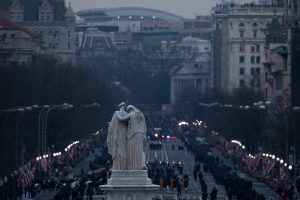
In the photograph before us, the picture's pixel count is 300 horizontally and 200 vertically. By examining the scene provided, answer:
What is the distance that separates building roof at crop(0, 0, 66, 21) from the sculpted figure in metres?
146

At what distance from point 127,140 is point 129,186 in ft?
2.99

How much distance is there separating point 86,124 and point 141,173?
3594 inches

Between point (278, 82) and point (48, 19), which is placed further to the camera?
point (48, 19)

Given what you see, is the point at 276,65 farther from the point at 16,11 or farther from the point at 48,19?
the point at 48,19

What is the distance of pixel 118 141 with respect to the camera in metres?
37.4

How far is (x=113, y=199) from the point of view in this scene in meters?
36.9

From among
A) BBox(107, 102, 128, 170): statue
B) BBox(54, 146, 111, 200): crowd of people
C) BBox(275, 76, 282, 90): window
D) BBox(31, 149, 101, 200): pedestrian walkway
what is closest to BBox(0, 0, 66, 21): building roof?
BBox(275, 76, 282, 90): window

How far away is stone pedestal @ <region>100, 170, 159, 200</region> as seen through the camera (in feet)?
121

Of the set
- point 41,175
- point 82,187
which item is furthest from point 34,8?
point 82,187

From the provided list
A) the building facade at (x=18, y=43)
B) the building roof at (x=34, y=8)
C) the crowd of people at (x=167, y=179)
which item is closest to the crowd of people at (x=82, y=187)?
the crowd of people at (x=167, y=179)

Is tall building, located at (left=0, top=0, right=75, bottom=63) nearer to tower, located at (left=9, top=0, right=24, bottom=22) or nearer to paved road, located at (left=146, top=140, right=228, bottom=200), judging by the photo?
tower, located at (left=9, top=0, right=24, bottom=22)

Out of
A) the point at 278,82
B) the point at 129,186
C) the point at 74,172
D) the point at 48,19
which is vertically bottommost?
the point at 278,82

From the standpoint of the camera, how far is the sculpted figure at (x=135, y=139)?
37.3 m

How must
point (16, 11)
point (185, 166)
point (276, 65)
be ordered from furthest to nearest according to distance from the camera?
point (16, 11)
point (276, 65)
point (185, 166)
